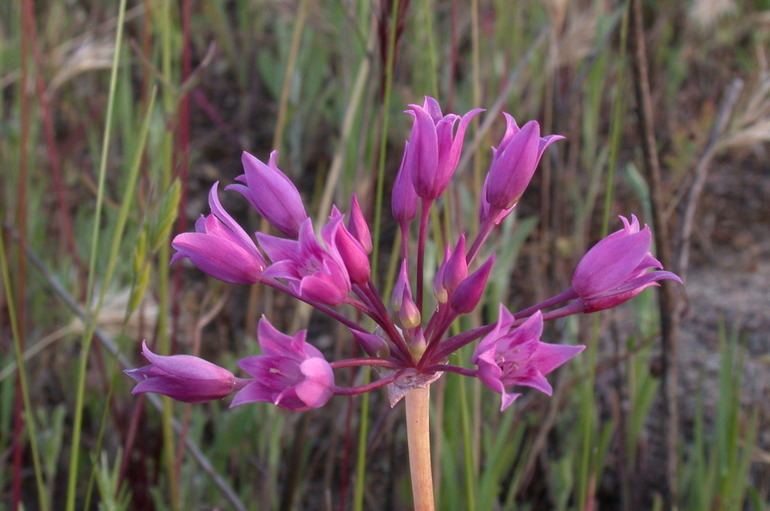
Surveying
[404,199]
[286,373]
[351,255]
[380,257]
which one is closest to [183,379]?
[286,373]

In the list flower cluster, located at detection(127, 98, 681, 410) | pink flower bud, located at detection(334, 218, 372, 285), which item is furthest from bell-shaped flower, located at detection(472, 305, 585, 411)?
pink flower bud, located at detection(334, 218, 372, 285)

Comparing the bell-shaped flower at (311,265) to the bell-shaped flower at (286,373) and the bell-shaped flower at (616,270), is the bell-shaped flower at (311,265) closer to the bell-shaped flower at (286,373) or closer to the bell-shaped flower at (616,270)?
the bell-shaped flower at (286,373)

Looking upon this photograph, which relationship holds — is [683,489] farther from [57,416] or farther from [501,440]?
[57,416]

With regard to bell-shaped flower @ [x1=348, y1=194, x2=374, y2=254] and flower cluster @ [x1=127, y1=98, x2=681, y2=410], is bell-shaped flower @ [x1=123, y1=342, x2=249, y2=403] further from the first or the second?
bell-shaped flower @ [x1=348, y1=194, x2=374, y2=254]

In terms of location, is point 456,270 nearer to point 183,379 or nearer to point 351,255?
point 351,255

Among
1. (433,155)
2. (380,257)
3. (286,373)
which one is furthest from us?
(380,257)
